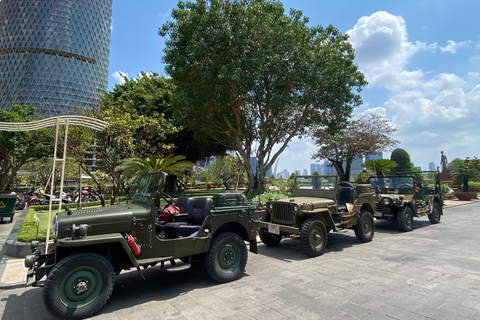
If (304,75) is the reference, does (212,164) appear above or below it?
below

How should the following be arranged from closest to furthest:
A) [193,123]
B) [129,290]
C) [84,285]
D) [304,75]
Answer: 1. [84,285]
2. [129,290]
3. [304,75]
4. [193,123]

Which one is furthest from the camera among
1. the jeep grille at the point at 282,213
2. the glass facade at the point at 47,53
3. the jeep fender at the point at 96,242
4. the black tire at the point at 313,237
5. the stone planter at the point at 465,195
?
the glass facade at the point at 47,53

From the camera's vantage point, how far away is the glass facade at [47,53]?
90062 mm

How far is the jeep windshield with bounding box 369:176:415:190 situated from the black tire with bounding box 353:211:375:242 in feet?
11.1

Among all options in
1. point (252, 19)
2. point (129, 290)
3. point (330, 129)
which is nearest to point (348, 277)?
point (129, 290)

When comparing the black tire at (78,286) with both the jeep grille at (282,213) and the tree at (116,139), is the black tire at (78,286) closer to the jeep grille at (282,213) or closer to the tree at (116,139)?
the jeep grille at (282,213)

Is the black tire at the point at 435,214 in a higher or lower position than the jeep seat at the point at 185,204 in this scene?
lower

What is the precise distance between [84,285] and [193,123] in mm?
13726

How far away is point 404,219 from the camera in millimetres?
9188

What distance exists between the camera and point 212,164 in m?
40.1

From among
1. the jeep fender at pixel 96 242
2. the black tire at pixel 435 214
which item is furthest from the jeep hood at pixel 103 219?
the black tire at pixel 435 214

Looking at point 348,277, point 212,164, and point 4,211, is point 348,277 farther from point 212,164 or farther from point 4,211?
point 212,164

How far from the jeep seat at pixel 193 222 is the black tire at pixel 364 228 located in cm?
490

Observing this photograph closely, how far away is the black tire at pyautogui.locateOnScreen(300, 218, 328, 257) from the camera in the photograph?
20.5 feet
